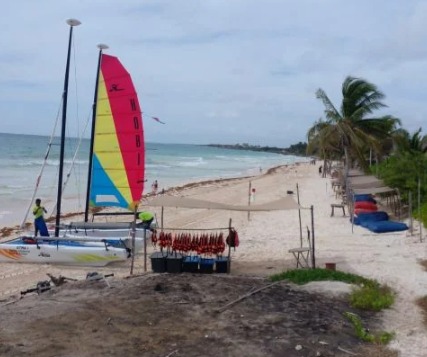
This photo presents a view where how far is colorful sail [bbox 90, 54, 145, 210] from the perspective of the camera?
1488 cm

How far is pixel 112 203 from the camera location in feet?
50.1

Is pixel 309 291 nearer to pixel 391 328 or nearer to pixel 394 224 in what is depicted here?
pixel 391 328

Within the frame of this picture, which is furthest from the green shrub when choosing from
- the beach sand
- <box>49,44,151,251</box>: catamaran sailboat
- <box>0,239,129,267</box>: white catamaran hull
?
<box>49,44,151,251</box>: catamaran sailboat

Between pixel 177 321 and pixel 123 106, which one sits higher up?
pixel 123 106

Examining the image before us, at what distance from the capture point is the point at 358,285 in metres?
9.86

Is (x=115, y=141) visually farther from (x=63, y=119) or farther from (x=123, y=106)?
(x=63, y=119)

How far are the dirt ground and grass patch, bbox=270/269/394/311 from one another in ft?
0.86

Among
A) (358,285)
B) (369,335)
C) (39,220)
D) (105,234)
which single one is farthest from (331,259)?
(39,220)

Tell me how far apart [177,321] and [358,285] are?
373 centimetres

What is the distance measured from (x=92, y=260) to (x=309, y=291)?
18.9 ft

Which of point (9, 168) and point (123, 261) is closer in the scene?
point (123, 261)

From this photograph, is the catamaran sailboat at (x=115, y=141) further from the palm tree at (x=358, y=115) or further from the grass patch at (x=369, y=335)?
the palm tree at (x=358, y=115)

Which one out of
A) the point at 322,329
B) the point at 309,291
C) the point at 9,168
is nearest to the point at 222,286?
the point at 309,291

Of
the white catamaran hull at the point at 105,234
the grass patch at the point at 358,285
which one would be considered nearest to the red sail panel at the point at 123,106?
the white catamaran hull at the point at 105,234
